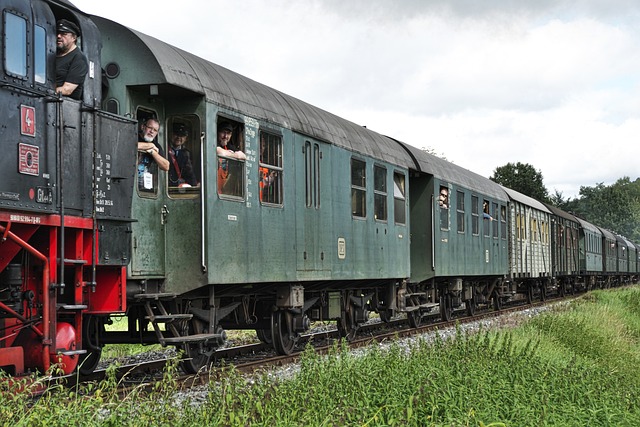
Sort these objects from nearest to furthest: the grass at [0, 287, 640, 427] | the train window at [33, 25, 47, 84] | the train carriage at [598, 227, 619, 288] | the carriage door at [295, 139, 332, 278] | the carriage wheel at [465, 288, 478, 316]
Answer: the grass at [0, 287, 640, 427], the train window at [33, 25, 47, 84], the carriage door at [295, 139, 332, 278], the carriage wheel at [465, 288, 478, 316], the train carriage at [598, 227, 619, 288]

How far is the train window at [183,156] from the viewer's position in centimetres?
1008

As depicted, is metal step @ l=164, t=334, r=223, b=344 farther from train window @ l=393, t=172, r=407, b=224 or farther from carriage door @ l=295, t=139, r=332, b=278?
train window @ l=393, t=172, r=407, b=224

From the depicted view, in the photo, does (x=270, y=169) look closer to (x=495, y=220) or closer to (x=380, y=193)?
(x=380, y=193)

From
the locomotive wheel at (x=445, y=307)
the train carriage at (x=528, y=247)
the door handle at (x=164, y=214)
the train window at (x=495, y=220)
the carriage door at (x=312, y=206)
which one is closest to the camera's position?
the door handle at (x=164, y=214)

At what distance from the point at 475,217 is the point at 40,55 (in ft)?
53.8

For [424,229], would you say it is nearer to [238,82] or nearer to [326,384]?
[238,82]

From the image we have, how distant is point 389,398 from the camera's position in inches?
289

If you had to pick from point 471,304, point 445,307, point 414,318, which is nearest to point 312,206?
point 414,318

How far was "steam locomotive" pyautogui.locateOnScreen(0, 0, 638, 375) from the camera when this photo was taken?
305 inches

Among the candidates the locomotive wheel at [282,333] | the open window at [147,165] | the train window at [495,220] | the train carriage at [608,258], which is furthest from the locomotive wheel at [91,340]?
the train carriage at [608,258]

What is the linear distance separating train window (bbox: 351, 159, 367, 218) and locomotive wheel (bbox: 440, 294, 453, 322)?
258 inches

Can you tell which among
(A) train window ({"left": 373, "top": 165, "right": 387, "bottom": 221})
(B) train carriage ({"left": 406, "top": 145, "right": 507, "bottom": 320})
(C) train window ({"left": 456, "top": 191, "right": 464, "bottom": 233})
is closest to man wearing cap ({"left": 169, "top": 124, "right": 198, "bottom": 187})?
(A) train window ({"left": 373, "top": 165, "right": 387, "bottom": 221})

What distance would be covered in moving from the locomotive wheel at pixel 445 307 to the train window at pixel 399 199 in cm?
414

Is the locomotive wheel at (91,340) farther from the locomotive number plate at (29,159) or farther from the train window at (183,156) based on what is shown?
the locomotive number plate at (29,159)
